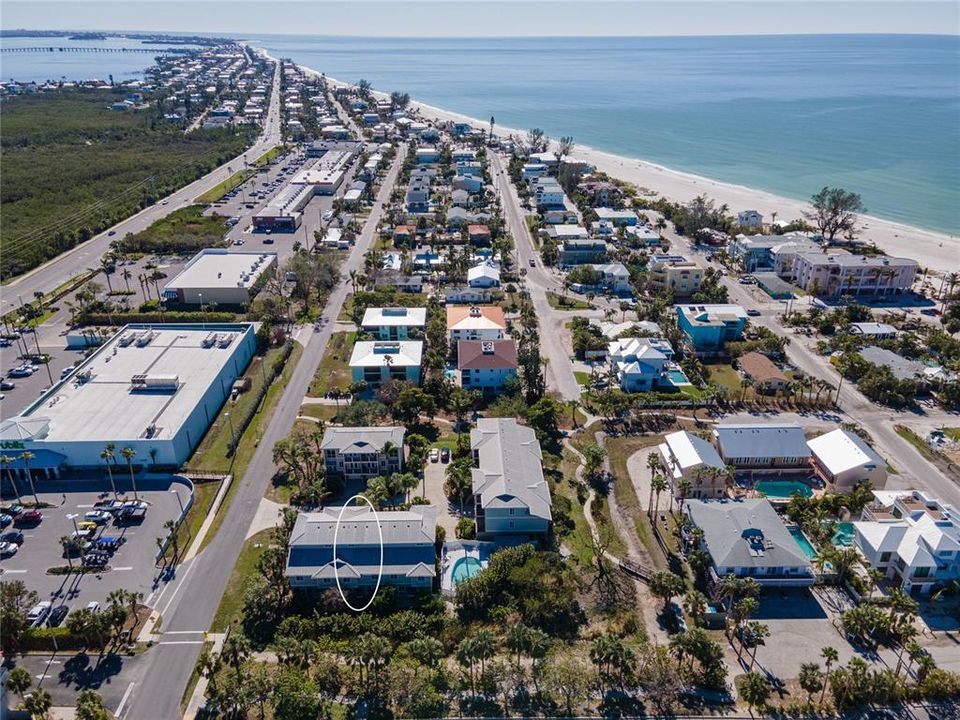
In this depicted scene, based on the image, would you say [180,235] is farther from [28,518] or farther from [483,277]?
[28,518]

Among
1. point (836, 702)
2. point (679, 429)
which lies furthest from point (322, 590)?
point (679, 429)

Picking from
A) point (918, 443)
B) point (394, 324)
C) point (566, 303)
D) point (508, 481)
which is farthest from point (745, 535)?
point (566, 303)

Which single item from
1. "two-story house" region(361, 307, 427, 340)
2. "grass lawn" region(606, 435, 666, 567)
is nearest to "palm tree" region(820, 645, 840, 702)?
"grass lawn" region(606, 435, 666, 567)

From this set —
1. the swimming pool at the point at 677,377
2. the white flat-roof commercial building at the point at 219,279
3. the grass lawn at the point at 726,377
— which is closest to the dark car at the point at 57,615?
the white flat-roof commercial building at the point at 219,279

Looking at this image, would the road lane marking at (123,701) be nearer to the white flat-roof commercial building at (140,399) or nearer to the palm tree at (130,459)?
the palm tree at (130,459)

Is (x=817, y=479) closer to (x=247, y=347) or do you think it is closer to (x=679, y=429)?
(x=679, y=429)

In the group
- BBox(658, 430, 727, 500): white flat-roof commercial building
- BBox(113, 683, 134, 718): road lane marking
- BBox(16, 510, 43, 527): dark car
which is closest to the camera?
BBox(113, 683, 134, 718): road lane marking

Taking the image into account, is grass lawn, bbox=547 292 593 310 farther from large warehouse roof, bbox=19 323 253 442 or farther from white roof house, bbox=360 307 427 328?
large warehouse roof, bbox=19 323 253 442

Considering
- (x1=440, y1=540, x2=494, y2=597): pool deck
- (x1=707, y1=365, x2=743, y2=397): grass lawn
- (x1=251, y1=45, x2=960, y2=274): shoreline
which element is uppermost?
(x1=251, y1=45, x2=960, y2=274): shoreline
